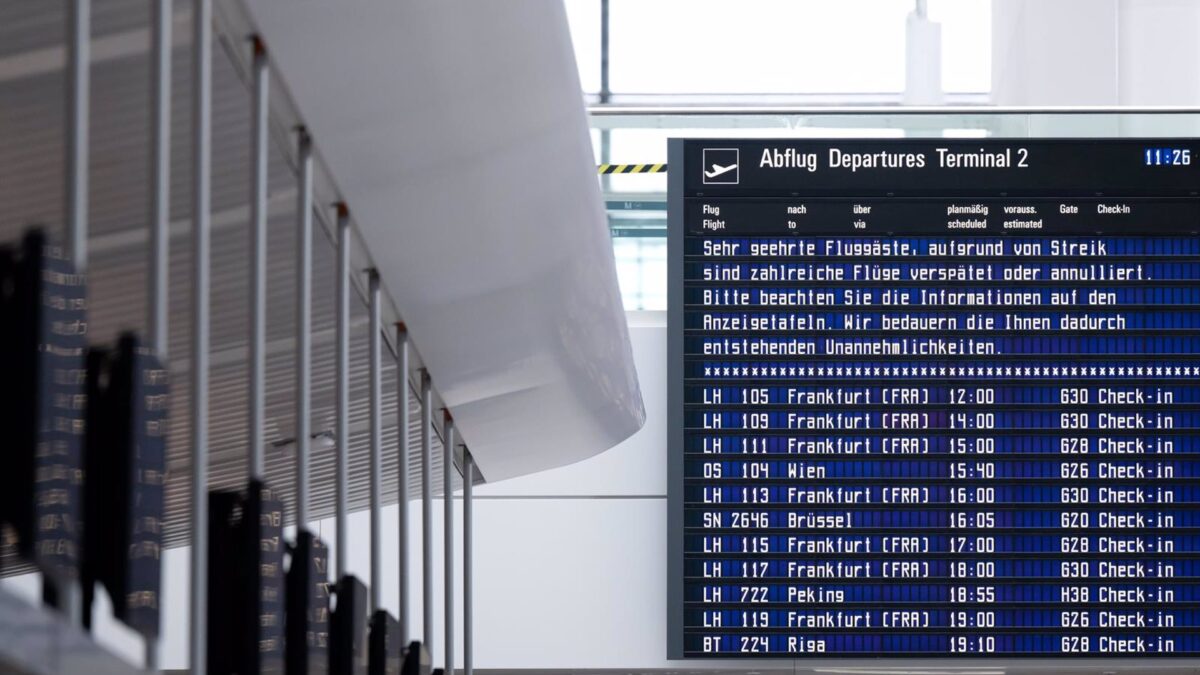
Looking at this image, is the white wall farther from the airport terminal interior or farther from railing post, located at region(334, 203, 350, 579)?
railing post, located at region(334, 203, 350, 579)

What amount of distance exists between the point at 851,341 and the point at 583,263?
307 centimetres

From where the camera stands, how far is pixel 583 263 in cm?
473

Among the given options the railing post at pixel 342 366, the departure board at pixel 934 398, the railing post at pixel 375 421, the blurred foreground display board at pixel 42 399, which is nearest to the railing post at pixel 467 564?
the departure board at pixel 934 398

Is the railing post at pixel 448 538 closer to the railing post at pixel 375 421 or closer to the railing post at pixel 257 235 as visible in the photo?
the railing post at pixel 375 421

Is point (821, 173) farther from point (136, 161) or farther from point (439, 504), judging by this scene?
point (136, 161)

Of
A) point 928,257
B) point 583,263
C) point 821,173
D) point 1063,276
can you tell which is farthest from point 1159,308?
point 583,263

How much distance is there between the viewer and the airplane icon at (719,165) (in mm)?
7617

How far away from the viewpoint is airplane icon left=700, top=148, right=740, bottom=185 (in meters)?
7.62

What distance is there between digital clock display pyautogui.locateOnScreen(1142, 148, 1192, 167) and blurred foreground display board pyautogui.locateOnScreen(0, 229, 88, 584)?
6.13 meters

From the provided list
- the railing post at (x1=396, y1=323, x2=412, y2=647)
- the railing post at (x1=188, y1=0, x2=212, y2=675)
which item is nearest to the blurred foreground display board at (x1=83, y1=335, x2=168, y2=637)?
the railing post at (x1=188, y1=0, x2=212, y2=675)

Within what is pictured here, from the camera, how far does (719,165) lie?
300 inches

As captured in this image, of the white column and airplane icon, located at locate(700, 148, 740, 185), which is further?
the white column

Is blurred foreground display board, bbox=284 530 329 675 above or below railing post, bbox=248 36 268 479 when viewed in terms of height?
below

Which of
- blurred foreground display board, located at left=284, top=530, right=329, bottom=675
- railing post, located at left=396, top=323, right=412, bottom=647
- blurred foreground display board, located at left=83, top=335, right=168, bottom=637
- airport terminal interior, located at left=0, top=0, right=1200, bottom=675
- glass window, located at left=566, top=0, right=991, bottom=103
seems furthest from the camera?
glass window, located at left=566, top=0, right=991, bottom=103
